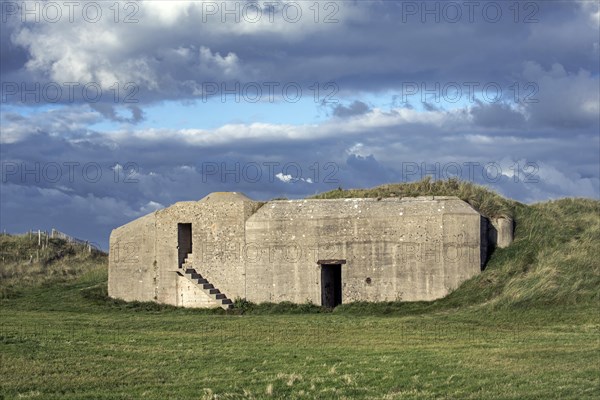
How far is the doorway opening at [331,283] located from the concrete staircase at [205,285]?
3.50 meters

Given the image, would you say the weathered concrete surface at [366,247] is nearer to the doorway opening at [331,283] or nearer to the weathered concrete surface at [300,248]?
the weathered concrete surface at [300,248]

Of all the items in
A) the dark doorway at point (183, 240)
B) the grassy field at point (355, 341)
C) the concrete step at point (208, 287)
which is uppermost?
the dark doorway at point (183, 240)

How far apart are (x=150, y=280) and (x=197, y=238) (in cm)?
265

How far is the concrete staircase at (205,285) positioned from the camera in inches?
1250

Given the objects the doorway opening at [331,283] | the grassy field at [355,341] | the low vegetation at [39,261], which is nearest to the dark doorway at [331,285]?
the doorway opening at [331,283]

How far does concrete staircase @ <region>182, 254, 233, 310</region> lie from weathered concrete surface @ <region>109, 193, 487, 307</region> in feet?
0.63

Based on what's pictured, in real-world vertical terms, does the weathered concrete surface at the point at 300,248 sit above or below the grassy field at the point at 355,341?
above

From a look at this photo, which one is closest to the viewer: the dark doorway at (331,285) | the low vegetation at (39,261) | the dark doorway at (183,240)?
the dark doorway at (331,285)

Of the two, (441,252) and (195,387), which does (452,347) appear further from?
(441,252)

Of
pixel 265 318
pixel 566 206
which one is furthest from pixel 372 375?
Result: pixel 566 206

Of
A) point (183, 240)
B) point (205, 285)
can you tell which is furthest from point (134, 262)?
point (205, 285)

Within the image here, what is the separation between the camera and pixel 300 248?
31000mm

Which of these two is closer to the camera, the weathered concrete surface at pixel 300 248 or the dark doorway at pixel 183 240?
the weathered concrete surface at pixel 300 248

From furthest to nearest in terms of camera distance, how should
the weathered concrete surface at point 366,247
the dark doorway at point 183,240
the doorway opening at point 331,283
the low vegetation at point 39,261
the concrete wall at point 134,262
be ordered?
the low vegetation at point 39,261, the concrete wall at point 134,262, the dark doorway at point 183,240, the doorway opening at point 331,283, the weathered concrete surface at point 366,247
